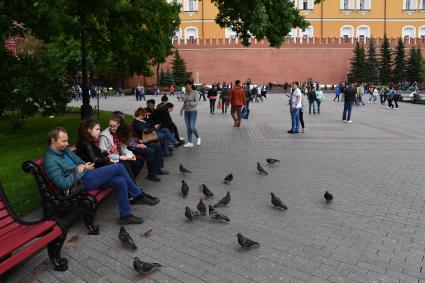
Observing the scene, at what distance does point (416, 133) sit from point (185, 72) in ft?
166

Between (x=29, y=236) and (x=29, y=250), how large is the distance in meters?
0.22

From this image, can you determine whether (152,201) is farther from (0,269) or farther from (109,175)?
(0,269)

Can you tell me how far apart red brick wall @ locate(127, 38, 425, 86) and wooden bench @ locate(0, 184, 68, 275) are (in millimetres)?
61798

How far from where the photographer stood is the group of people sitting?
221 inches

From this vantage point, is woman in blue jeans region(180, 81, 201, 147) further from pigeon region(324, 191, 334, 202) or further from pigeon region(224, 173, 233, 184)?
pigeon region(324, 191, 334, 202)

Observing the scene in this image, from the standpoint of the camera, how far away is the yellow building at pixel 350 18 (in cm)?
7400

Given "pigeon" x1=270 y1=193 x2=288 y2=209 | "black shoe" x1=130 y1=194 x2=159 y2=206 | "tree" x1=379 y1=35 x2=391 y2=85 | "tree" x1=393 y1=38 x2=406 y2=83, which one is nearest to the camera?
"pigeon" x1=270 y1=193 x2=288 y2=209

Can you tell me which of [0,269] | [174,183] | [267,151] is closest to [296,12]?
[267,151]

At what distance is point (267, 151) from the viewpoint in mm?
12312

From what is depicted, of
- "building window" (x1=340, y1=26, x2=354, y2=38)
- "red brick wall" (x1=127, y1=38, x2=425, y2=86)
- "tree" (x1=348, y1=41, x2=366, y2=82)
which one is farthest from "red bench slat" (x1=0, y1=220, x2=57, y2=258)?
"building window" (x1=340, y1=26, x2=354, y2=38)

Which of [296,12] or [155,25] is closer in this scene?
[296,12]

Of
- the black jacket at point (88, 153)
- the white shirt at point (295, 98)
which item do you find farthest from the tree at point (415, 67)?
the black jacket at point (88, 153)

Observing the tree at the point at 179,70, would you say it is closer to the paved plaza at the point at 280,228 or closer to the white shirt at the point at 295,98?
the white shirt at the point at 295,98

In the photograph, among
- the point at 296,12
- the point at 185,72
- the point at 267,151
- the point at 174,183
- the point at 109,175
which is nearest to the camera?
the point at 109,175
